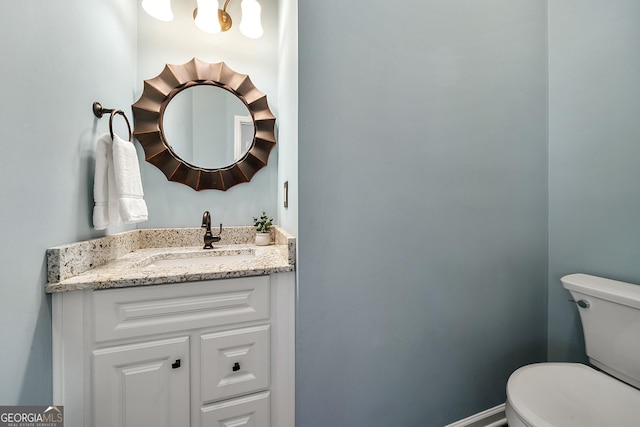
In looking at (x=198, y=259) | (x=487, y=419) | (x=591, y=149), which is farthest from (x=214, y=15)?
(x=487, y=419)

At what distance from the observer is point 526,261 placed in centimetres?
126

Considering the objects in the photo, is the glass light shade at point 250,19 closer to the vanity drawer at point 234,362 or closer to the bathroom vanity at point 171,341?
the bathroom vanity at point 171,341

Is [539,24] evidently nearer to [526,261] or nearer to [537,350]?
[526,261]

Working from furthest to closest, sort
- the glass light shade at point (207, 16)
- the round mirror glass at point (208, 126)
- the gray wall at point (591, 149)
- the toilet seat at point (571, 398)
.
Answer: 1. the round mirror glass at point (208, 126)
2. the glass light shade at point (207, 16)
3. the gray wall at point (591, 149)
4. the toilet seat at point (571, 398)

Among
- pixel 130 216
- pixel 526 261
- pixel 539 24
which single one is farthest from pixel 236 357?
pixel 539 24

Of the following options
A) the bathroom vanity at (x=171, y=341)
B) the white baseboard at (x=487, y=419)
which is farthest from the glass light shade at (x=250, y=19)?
the white baseboard at (x=487, y=419)

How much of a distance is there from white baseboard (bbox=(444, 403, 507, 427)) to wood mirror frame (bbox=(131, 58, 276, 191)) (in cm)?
179

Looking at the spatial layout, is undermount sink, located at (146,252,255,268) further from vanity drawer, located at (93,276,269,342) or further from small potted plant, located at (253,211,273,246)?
vanity drawer, located at (93,276,269,342)

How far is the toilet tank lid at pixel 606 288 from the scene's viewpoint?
2.86 ft

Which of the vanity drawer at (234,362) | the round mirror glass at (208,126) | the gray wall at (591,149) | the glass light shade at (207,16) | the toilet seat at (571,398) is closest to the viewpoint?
the toilet seat at (571,398)

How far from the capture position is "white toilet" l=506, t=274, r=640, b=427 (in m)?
Result: 0.76

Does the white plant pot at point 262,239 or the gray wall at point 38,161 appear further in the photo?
the white plant pot at point 262,239

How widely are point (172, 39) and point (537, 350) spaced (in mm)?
2796

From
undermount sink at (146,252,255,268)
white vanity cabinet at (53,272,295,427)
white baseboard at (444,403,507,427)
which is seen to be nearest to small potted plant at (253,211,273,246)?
undermount sink at (146,252,255,268)
